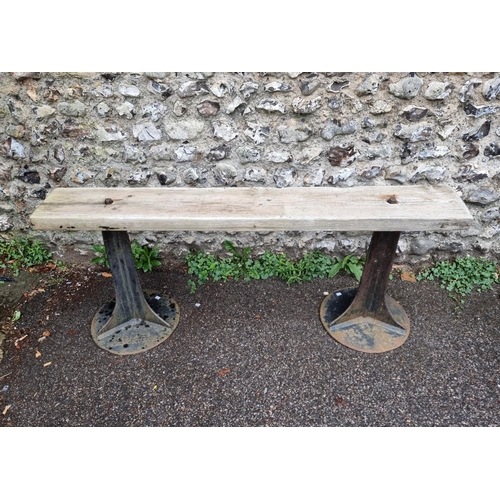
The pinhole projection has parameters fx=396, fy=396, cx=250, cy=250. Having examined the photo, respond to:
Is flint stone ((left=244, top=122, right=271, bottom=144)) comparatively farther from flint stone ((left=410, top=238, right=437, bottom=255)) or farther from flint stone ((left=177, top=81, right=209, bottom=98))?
flint stone ((left=410, top=238, right=437, bottom=255))

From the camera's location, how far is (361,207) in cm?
240

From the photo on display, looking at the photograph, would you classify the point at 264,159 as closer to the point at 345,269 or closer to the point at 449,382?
the point at 345,269

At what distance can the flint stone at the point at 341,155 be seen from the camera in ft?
9.49

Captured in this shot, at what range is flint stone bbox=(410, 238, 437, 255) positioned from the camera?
10.6 feet

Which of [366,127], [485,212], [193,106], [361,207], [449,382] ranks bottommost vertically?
[449,382]

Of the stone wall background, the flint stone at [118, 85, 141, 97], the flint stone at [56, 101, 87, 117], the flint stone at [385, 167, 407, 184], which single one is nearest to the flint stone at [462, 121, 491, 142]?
the stone wall background

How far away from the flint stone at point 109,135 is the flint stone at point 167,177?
0.37m

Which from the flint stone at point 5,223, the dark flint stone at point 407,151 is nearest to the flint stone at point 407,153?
the dark flint stone at point 407,151

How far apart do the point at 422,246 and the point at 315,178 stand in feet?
3.52

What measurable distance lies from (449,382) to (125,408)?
6.50 ft

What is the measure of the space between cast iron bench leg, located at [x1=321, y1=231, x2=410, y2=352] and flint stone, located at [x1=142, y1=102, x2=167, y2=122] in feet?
5.58

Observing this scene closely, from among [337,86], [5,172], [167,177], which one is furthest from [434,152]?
[5,172]

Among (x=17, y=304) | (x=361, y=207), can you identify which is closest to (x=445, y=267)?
(x=361, y=207)

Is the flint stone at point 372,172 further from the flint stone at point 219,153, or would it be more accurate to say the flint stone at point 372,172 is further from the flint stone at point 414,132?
the flint stone at point 219,153
